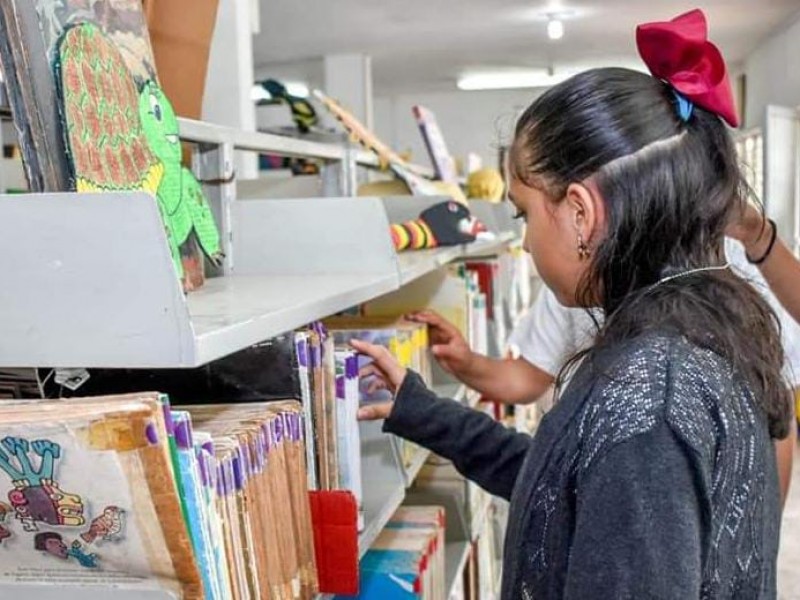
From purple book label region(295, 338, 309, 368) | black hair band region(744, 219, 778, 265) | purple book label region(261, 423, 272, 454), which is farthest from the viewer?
black hair band region(744, 219, 778, 265)

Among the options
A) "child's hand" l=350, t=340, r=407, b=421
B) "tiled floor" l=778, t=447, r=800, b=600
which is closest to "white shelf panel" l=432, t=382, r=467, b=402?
"child's hand" l=350, t=340, r=407, b=421

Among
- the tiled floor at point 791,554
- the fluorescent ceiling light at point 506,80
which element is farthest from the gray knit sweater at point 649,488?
the fluorescent ceiling light at point 506,80

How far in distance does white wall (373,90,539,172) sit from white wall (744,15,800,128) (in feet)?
8.51

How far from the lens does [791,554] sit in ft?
12.7

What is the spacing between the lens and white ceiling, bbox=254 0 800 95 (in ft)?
20.2

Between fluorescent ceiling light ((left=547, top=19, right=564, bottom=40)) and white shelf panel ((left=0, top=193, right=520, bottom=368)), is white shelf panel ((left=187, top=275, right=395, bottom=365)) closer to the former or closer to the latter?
white shelf panel ((left=0, top=193, right=520, bottom=368))

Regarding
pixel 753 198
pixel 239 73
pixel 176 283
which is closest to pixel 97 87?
pixel 176 283

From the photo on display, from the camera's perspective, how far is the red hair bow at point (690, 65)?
1039 millimetres

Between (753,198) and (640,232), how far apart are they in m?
0.34

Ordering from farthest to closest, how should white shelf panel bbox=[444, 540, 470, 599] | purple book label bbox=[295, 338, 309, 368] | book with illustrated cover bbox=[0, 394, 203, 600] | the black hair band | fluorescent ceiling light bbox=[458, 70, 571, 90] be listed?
fluorescent ceiling light bbox=[458, 70, 571, 90]
white shelf panel bbox=[444, 540, 470, 599]
the black hair band
purple book label bbox=[295, 338, 309, 368]
book with illustrated cover bbox=[0, 394, 203, 600]

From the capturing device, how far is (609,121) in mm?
1006

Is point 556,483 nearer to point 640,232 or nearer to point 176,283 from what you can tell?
point 640,232

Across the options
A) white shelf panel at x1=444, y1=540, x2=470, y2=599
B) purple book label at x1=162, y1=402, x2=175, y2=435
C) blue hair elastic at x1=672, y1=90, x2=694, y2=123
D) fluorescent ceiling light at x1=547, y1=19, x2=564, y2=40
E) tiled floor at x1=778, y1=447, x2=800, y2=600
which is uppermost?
fluorescent ceiling light at x1=547, y1=19, x2=564, y2=40

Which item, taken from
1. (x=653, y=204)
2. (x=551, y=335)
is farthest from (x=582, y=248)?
(x=551, y=335)
